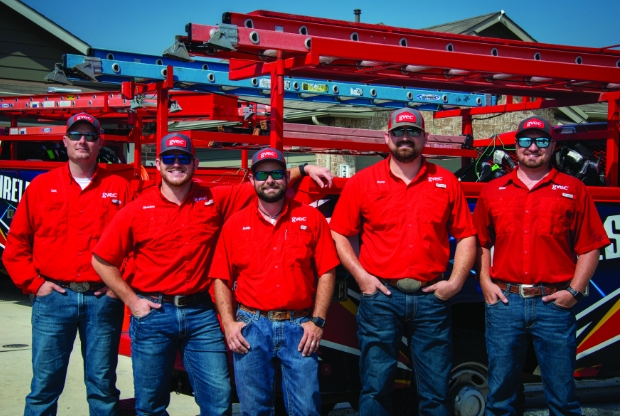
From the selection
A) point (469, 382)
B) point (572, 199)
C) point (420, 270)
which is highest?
point (572, 199)

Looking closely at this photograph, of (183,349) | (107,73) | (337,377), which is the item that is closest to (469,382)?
(337,377)

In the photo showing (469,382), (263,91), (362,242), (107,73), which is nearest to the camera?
(362,242)

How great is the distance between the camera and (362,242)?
4156 mm

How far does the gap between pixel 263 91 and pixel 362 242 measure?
4166 millimetres

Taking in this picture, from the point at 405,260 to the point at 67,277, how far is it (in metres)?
1.89

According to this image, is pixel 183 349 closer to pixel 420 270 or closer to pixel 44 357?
pixel 44 357

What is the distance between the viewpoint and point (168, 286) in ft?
12.6

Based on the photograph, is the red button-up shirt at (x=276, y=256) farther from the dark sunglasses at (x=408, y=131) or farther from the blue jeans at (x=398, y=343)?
the dark sunglasses at (x=408, y=131)

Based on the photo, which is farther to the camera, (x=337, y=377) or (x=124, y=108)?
(x=124, y=108)

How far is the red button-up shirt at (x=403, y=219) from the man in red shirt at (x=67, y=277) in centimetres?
140

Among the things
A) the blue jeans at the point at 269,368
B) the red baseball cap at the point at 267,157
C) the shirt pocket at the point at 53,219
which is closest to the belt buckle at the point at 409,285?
the blue jeans at the point at 269,368

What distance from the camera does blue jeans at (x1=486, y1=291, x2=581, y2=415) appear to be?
398 centimetres

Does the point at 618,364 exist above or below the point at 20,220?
below

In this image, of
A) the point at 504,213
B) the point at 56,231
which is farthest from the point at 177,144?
the point at 504,213
